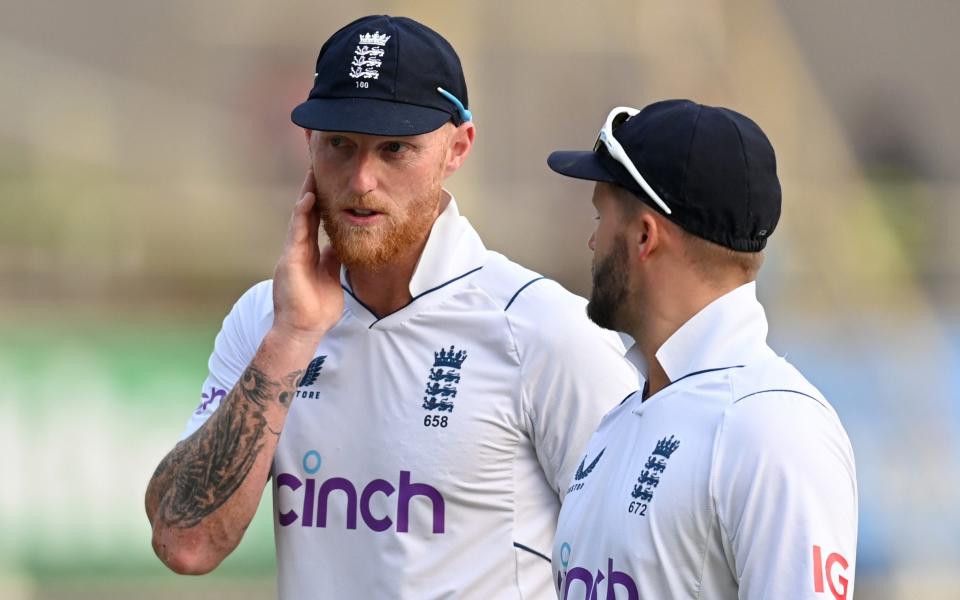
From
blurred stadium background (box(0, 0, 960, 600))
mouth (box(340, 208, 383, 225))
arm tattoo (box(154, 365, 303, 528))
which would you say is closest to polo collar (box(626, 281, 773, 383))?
mouth (box(340, 208, 383, 225))

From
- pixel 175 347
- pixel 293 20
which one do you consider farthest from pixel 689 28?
pixel 175 347

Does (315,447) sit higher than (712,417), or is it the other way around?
(712,417)

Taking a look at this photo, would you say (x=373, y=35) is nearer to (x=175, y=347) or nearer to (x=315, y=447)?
(x=315, y=447)

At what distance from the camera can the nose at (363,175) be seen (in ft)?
9.75

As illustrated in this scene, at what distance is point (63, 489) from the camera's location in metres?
7.60

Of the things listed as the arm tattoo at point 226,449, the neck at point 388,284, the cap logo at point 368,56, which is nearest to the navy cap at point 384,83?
the cap logo at point 368,56

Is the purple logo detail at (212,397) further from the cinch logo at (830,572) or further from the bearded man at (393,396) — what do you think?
the cinch logo at (830,572)

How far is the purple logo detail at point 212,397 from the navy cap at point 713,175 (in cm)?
125

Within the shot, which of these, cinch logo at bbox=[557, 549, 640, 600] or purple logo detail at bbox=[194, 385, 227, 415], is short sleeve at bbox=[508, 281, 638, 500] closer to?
cinch logo at bbox=[557, 549, 640, 600]

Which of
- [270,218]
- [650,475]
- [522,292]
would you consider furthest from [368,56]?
[270,218]

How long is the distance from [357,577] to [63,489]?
501 centimetres

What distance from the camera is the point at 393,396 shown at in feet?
10.1

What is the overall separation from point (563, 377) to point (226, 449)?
2.34 ft

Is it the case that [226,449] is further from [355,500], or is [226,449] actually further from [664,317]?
[664,317]
